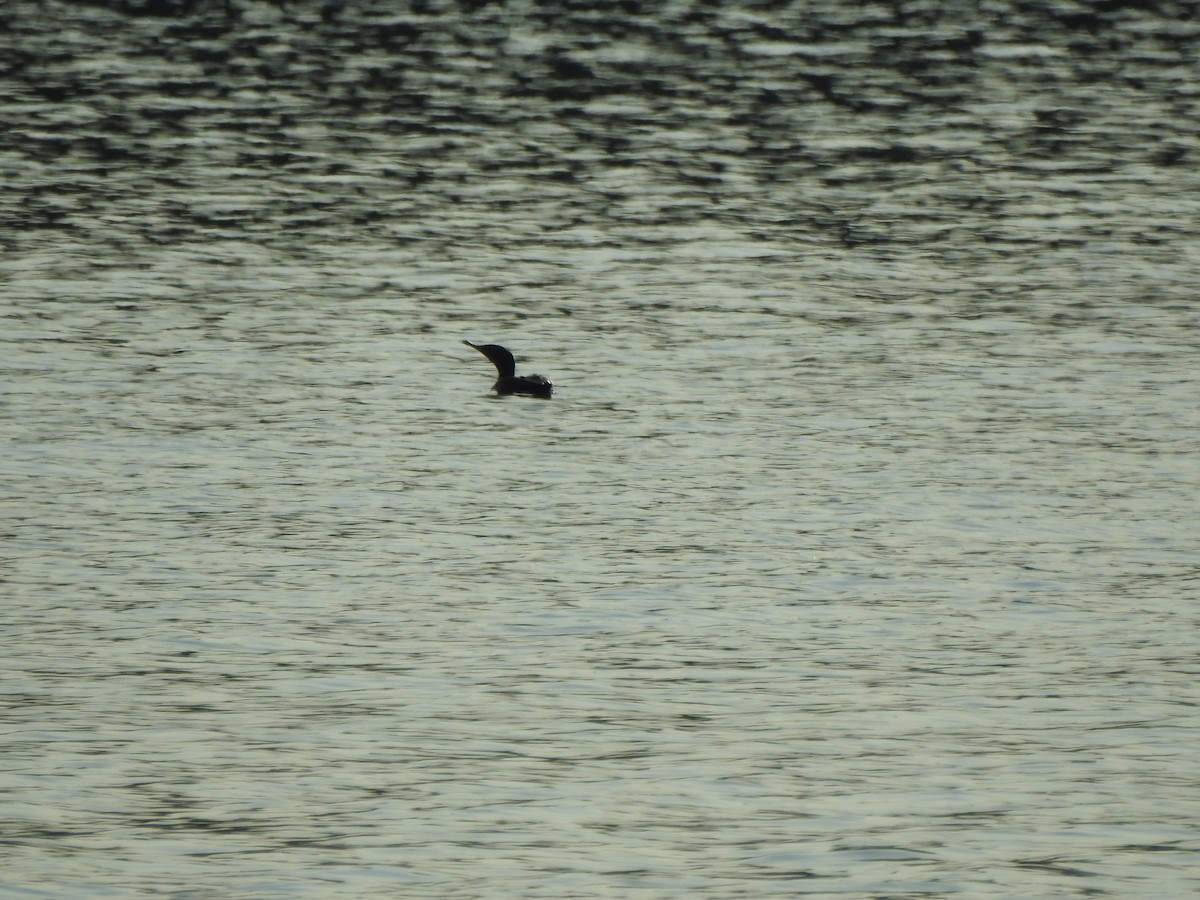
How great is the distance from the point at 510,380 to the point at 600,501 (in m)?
4.61

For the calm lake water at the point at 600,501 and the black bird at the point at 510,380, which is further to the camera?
the black bird at the point at 510,380

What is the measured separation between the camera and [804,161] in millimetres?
42219

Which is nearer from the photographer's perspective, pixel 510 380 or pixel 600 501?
pixel 600 501

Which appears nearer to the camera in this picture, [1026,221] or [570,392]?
[570,392]

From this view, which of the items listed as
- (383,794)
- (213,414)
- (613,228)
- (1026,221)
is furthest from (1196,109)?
(383,794)

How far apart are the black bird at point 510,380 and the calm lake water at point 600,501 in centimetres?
22

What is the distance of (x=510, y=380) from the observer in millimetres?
26344

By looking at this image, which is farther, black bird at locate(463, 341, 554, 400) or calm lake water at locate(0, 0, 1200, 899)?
black bird at locate(463, 341, 554, 400)

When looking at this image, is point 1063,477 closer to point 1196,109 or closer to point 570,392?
point 570,392

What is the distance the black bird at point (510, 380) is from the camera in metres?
26.3

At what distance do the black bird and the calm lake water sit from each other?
218mm

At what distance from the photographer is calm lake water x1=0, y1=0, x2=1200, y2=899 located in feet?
47.2

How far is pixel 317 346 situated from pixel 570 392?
368cm

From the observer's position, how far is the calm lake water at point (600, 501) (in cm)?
1440
